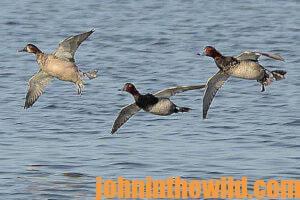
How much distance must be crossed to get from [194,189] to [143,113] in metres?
7.73

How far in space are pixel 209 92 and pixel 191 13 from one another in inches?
1112

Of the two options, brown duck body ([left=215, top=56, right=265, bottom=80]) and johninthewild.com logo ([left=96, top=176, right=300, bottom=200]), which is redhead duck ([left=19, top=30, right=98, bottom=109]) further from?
johninthewild.com logo ([left=96, top=176, right=300, bottom=200])

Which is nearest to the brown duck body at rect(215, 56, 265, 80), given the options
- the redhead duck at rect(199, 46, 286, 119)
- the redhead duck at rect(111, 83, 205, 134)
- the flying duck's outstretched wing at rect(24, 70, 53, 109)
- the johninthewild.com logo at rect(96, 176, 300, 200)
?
the redhead duck at rect(199, 46, 286, 119)

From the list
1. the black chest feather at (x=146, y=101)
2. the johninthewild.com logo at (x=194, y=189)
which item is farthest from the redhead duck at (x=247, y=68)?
the johninthewild.com logo at (x=194, y=189)

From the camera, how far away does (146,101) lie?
20031 millimetres

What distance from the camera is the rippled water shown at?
2372 cm

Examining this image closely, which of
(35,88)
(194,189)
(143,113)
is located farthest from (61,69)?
(143,113)

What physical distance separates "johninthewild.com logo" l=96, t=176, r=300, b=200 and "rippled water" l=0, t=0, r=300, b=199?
30 cm

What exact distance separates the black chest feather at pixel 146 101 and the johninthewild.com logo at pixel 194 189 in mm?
2381

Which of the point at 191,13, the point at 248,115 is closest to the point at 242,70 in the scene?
the point at 248,115

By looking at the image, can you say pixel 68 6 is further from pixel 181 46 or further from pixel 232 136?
pixel 232 136

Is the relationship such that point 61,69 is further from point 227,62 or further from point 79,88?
point 227,62

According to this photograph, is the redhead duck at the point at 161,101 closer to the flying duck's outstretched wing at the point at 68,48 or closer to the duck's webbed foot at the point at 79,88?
the duck's webbed foot at the point at 79,88

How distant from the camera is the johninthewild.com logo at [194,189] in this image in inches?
862
